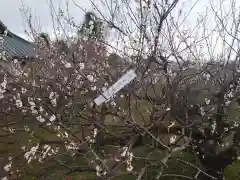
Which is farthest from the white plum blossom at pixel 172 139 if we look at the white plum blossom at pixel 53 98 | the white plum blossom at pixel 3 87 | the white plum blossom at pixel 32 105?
the white plum blossom at pixel 3 87

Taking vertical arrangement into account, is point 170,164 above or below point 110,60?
below

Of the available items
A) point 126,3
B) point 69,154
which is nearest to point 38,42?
point 126,3

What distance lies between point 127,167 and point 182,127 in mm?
918

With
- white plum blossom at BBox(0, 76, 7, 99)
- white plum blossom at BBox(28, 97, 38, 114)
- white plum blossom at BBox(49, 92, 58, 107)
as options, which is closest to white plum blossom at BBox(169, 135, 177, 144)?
white plum blossom at BBox(49, 92, 58, 107)

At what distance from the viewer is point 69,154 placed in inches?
160

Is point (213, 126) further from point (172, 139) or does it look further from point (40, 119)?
point (40, 119)

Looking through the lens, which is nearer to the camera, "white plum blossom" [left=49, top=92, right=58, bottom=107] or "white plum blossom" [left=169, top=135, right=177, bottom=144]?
"white plum blossom" [left=169, top=135, right=177, bottom=144]

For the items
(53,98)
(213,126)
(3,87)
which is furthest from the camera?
(3,87)

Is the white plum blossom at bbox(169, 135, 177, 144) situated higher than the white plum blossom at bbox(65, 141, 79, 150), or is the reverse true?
the white plum blossom at bbox(169, 135, 177, 144)

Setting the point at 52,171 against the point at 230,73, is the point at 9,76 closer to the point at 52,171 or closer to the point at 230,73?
the point at 52,171

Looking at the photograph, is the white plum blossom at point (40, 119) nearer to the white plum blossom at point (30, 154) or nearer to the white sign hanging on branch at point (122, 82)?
the white plum blossom at point (30, 154)

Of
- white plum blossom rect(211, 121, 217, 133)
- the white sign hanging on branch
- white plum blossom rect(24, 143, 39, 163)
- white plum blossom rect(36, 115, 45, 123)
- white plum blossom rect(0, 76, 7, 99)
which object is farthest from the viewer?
white plum blossom rect(0, 76, 7, 99)

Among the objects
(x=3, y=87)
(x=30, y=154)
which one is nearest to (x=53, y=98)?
(x=3, y=87)

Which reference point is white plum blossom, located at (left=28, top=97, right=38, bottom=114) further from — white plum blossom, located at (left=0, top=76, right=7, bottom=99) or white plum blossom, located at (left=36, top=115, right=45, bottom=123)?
white plum blossom, located at (left=0, top=76, right=7, bottom=99)
